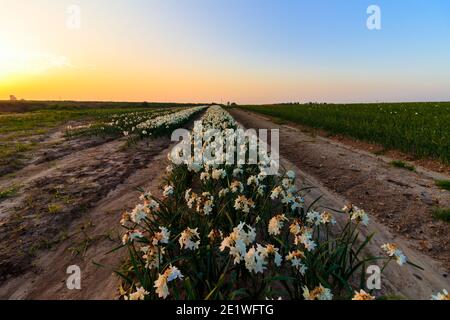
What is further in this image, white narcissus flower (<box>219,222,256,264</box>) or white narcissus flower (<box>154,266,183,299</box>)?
white narcissus flower (<box>219,222,256,264</box>)

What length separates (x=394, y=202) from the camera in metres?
7.02

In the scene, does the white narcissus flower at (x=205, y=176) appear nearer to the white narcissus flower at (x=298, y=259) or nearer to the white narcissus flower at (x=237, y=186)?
the white narcissus flower at (x=237, y=186)

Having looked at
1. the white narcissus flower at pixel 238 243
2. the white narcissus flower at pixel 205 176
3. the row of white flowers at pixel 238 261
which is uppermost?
the white narcissus flower at pixel 205 176

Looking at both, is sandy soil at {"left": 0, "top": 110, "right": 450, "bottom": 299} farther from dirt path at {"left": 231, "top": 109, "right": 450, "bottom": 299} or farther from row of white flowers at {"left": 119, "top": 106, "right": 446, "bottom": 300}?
row of white flowers at {"left": 119, "top": 106, "right": 446, "bottom": 300}

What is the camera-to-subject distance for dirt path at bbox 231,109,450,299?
14.0 ft

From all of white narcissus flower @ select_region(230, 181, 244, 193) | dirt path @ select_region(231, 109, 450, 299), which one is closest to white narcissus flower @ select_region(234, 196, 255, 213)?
white narcissus flower @ select_region(230, 181, 244, 193)

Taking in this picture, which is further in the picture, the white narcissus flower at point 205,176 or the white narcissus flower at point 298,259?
the white narcissus flower at point 205,176

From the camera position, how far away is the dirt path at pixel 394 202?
4.27 meters

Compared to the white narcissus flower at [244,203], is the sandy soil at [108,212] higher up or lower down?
lower down

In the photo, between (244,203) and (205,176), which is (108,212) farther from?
(244,203)

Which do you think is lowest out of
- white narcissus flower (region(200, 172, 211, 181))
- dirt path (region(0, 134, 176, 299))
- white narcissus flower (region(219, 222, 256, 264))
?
dirt path (region(0, 134, 176, 299))

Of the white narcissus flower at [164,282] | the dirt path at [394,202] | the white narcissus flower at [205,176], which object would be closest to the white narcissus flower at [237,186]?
the white narcissus flower at [205,176]
